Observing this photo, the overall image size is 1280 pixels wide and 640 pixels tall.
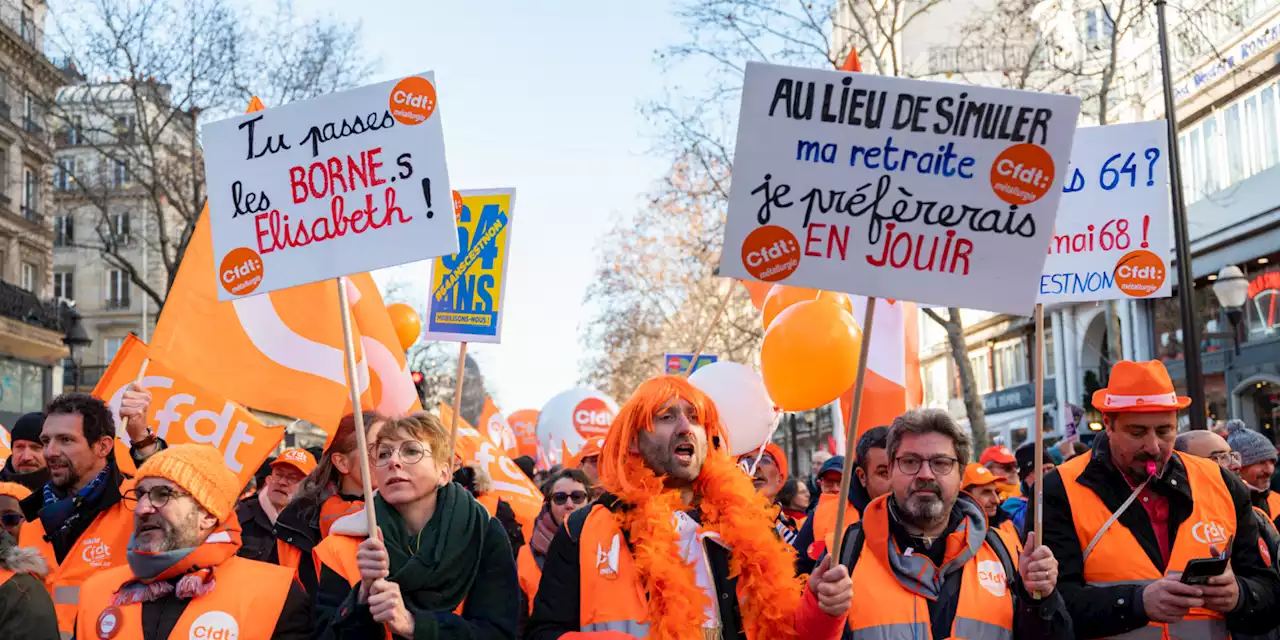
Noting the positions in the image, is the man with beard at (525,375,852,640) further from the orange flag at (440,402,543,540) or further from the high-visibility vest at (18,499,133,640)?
the orange flag at (440,402,543,540)

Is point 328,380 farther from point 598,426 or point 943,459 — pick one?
point 598,426

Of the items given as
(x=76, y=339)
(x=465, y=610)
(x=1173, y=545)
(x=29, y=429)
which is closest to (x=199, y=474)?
(x=465, y=610)

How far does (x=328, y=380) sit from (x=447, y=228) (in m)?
2.17

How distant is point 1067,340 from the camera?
37.6m

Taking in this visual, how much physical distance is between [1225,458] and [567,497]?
3472 mm

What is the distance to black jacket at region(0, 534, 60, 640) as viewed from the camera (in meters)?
3.88

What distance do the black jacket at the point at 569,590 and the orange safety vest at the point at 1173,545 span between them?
4.73ft

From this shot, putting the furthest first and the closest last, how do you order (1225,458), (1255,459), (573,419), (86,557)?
(573,419) → (1255,459) → (1225,458) → (86,557)

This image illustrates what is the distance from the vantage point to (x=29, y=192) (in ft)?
123

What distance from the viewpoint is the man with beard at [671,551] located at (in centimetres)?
392

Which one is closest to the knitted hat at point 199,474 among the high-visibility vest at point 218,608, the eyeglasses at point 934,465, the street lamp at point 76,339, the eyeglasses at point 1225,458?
the high-visibility vest at point 218,608

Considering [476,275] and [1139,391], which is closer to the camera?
[1139,391]

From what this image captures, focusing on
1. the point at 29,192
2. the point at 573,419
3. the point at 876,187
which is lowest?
the point at 573,419

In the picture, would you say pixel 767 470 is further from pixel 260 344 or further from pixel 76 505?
pixel 76 505
